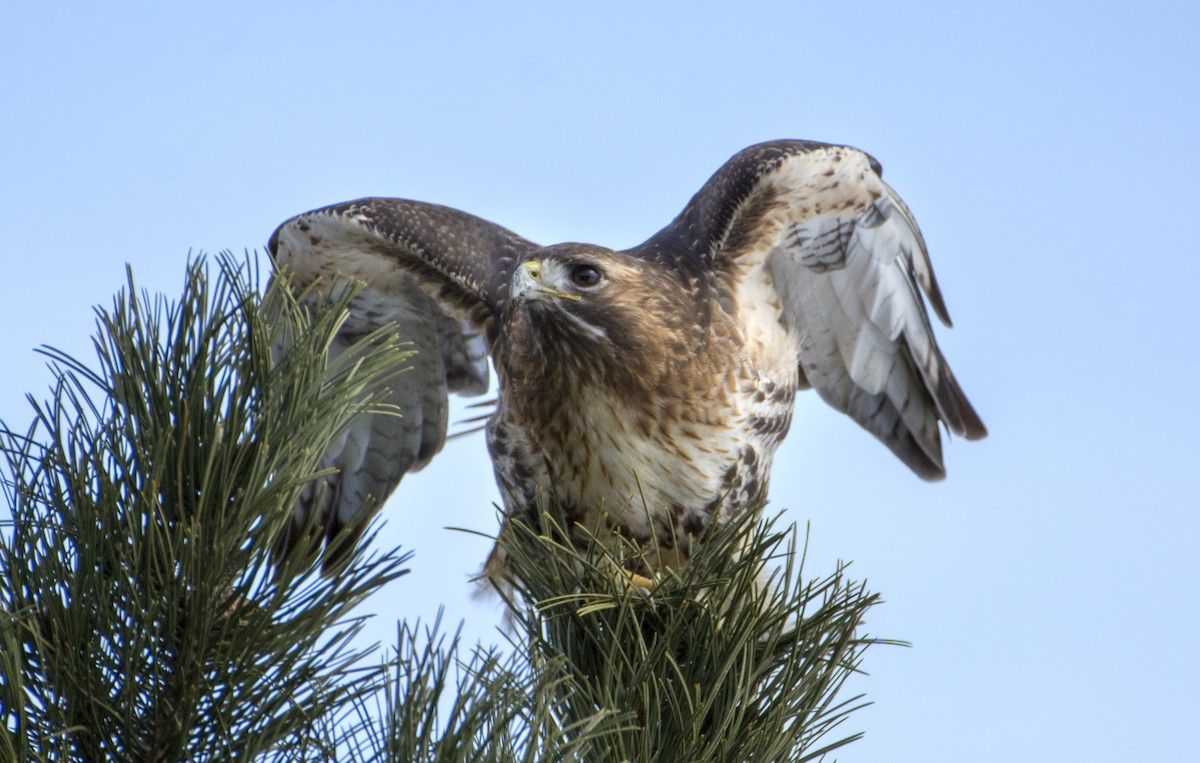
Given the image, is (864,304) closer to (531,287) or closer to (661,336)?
(661,336)

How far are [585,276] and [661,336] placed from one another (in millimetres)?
427

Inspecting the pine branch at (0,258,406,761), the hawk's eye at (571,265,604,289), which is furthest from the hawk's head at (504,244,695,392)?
the pine branch at (0,258,406,761)

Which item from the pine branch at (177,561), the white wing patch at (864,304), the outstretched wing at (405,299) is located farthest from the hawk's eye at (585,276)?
the pine branch at (177,561)

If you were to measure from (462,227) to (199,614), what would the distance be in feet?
13.8

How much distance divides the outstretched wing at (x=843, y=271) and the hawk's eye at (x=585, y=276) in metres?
0.80

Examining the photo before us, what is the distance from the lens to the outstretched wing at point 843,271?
5.67 meters

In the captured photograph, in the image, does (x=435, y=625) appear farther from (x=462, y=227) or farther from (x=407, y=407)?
(x=407, y=407)

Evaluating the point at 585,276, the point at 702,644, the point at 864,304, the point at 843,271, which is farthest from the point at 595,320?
the point at 702,644

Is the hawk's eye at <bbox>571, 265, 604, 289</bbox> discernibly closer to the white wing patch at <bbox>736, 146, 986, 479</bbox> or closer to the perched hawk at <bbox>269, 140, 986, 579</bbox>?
the perched hawk at <bbox>269, 140, 986, 579</bbox>

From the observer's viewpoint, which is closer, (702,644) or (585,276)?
(702,644)

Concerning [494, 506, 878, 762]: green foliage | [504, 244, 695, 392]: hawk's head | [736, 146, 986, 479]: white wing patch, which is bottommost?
[494, 506, 878, 762]: green foliage

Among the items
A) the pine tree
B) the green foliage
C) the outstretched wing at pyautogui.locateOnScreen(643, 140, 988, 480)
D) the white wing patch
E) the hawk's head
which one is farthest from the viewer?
the white wing patch

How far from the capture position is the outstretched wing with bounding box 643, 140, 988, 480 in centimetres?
567

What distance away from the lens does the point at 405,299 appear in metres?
6.43
